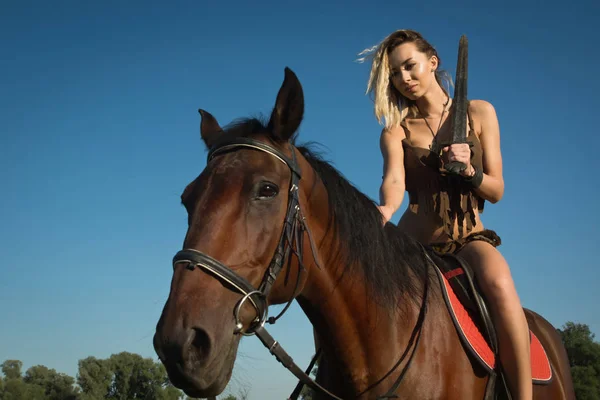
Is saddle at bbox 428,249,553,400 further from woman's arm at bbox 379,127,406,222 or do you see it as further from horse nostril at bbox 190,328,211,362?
horse nostril at bbox 190,328,211,362

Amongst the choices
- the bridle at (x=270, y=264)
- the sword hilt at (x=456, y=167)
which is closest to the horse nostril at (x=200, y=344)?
the bridle at (x=270, y=264)

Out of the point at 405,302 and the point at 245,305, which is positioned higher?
the point at 405,302

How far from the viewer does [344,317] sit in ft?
11.7

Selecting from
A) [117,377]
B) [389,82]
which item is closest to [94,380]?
[117,377]

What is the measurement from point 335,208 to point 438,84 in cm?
249

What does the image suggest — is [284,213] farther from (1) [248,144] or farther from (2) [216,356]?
(2) [216,356]

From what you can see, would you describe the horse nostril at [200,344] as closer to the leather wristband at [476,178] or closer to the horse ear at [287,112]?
the horse ear at [287,112]

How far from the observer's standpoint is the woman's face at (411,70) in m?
5.21

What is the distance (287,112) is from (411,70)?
212cm

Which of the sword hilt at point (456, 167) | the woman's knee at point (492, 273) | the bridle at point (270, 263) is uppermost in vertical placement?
the sword hilt at point (456, 167)

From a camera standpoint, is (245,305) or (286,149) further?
(286,149)

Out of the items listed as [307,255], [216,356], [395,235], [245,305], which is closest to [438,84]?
[395,235]

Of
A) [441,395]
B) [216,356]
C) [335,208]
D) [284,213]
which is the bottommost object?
[216,356]

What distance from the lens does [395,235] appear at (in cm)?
405
